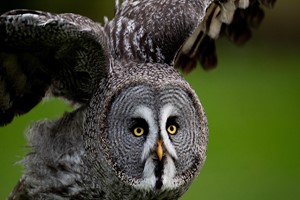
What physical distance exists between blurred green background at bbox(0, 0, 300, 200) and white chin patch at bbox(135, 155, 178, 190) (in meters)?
2.80

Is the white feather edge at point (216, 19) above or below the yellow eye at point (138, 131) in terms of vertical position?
above

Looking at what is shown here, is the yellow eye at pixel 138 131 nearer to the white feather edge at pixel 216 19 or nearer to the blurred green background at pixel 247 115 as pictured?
the white feather edge at pixel 216 19

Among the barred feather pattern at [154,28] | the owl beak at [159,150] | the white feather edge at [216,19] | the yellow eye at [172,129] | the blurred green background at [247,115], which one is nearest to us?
the owl beak at [159,150]

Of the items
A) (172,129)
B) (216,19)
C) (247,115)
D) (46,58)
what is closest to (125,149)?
(172,129)

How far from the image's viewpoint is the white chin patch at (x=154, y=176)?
5180 mm

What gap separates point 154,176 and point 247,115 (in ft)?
21.3

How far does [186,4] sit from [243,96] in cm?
654

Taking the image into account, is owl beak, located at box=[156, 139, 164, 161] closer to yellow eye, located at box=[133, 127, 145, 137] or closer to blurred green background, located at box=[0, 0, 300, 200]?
yellow eye, located at box=[133, 127, 145, 137]

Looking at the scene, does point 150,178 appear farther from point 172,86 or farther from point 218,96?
point 218,96

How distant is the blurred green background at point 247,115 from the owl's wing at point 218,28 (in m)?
1.89

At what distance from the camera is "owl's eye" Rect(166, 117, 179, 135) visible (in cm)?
520

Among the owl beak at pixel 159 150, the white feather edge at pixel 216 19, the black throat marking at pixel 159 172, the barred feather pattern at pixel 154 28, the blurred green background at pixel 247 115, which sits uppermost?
the blurred green background at pixel 247 115

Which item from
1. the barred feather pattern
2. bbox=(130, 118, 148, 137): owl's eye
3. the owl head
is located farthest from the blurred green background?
bbox=(130, 118, 148, 137): owl's eye

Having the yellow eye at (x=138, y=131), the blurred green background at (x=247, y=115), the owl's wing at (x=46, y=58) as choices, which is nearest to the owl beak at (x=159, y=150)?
the yellow eye at (x=138, y=131)
